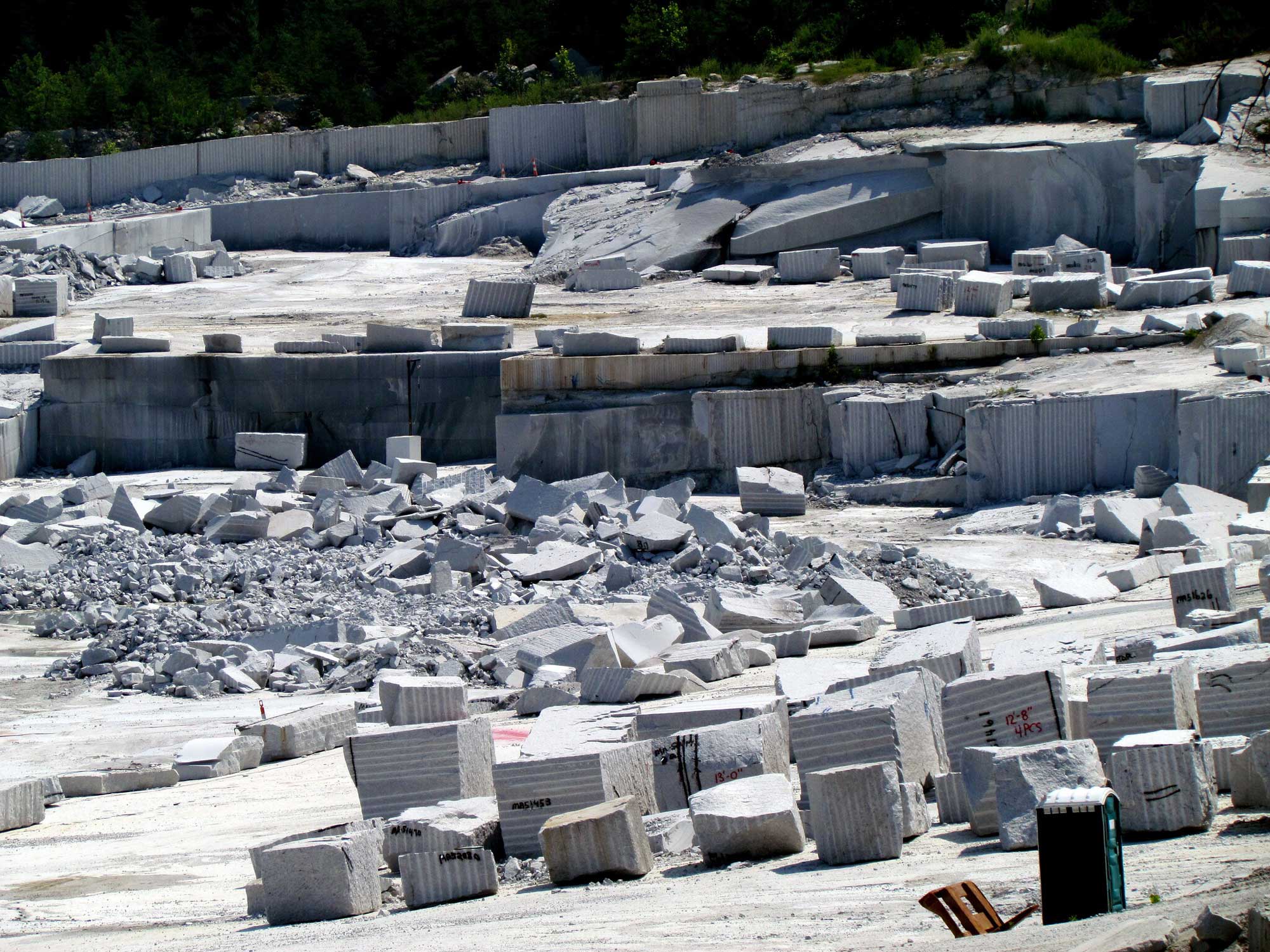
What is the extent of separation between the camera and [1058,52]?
24750 millimetres

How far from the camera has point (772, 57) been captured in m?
28.6

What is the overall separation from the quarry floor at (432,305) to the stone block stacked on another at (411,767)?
422 inches

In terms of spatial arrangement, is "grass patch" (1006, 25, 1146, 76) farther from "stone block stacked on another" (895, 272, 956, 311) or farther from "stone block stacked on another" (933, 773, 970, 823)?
"stone block stacked on another" (933, 773, 970, 823)

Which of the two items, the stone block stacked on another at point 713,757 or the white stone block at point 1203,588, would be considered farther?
→ the white stone block at point 1203,588

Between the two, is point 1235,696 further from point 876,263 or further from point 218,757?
point 876,263

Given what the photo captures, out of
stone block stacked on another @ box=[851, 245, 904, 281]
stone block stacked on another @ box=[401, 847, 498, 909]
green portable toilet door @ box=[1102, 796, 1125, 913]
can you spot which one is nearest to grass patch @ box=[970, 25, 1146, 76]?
stone block stacked on another @ box=[851, 245, 904, 281]

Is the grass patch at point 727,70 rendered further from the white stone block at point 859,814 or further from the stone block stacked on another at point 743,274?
the white stone block at point 859,814

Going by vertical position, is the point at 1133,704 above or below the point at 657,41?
below

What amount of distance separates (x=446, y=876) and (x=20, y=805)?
271cm

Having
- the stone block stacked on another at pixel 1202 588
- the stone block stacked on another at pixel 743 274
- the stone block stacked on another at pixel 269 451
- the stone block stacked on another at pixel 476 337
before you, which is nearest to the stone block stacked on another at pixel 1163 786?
the stone block stacked on another at pixel 1202 588

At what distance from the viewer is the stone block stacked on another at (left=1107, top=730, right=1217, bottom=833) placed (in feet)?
14.8

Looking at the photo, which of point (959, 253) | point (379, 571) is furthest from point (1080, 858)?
point (959, 253)

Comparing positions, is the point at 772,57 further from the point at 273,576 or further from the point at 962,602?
the point at 962,602

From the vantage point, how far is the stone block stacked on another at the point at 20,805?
22.5 ft
